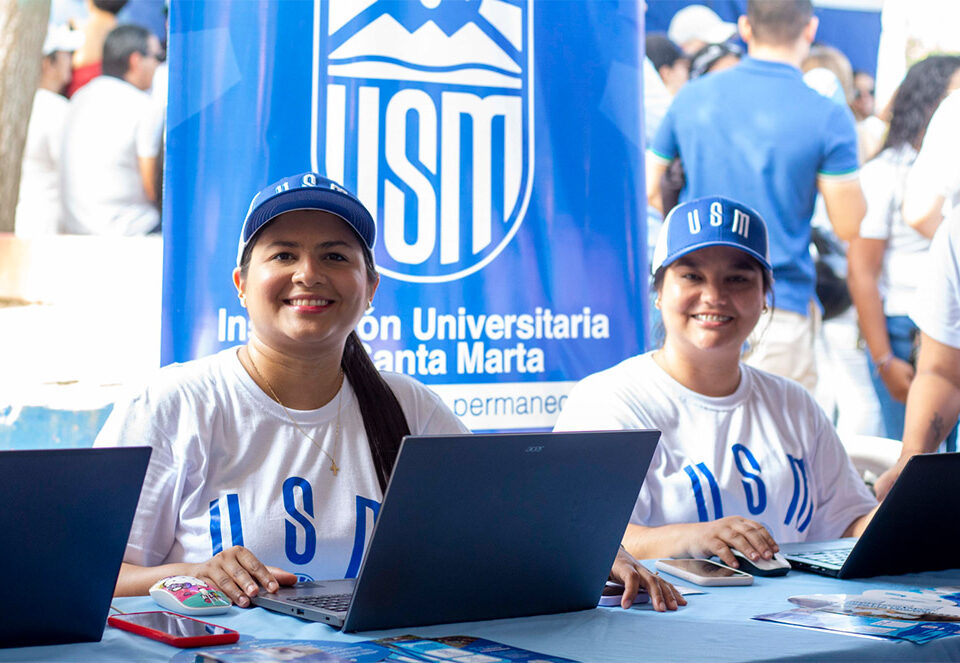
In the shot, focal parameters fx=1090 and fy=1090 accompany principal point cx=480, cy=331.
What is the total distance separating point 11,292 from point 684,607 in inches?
82.4

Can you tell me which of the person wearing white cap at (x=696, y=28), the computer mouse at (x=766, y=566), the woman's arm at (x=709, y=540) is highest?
the person wearing white cap at (x=696, y=28)

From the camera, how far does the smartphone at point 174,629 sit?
120 centimetres

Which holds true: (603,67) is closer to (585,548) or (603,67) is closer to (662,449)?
(662,449)

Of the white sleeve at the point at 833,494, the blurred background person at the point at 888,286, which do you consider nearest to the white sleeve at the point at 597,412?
the white sleeve at the point at 833,494

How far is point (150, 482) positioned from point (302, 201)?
540 millimetres

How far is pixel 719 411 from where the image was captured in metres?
2.36

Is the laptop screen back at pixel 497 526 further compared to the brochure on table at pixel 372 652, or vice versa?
the laptop screen back at pixel 497 526

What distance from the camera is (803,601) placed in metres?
1.52

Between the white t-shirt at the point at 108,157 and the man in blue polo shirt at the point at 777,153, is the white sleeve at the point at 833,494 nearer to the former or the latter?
the man in blue polo shirt at the point at 777,153

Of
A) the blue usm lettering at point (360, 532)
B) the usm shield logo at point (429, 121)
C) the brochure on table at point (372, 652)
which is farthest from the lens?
the usm shield logo at point (429, 121)

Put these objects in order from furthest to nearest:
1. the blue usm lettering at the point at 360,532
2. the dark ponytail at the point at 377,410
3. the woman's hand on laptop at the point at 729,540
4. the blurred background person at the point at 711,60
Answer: the blurred background person at the point at 711,60 < the dark ponytail at the point at 377,410 < the blue usm lettering at the point at 360,532 < the woman's hand on laptop at the point at 729,540

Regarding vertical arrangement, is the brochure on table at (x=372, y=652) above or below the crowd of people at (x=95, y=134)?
below

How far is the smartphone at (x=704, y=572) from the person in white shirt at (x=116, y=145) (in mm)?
1980

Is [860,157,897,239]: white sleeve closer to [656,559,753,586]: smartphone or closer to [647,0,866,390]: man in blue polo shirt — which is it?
[647,0,866,390]: man in blue polo shirt
